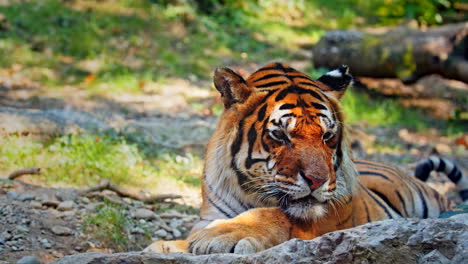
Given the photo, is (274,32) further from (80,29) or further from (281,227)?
(281,227)

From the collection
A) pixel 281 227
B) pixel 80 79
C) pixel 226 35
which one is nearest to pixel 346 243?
pixel 281 227

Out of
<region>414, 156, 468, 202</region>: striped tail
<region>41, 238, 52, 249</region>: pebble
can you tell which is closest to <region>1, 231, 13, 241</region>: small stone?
<region>41, 238, 52, 249</region>: pebble

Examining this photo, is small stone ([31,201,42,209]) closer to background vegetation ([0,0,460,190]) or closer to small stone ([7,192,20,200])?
small stone ([7,192,20,200])

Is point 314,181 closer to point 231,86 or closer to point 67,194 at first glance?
point 231,86

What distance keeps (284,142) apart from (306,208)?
1.18ft

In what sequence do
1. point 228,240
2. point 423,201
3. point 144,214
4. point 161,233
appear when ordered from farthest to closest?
point 423,201 → point 144,214 → point 161,233 → point 228,240

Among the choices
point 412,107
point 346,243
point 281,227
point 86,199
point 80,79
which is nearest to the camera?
point 346,243

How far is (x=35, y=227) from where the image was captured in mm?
3549

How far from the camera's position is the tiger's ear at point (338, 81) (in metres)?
3.44

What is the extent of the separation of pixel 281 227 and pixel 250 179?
34cm

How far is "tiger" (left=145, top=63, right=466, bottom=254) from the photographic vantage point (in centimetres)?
283

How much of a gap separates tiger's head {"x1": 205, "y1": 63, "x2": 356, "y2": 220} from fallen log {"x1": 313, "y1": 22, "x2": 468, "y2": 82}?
5588 millimetres

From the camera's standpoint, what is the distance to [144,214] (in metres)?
4.27

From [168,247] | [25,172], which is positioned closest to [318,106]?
[168,247]
